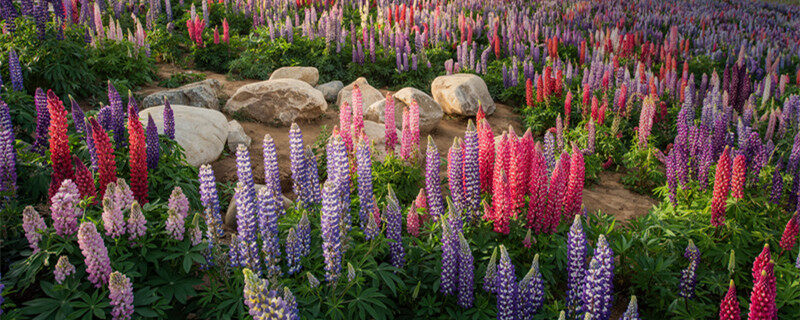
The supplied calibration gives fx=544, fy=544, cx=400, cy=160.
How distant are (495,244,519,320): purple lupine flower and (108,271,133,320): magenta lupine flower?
2299mm

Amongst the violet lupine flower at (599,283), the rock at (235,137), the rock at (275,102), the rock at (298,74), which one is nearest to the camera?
the violet lupine flower at (599,283)

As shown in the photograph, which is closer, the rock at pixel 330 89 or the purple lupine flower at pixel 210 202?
the purple lupine flower at pixel 210 202

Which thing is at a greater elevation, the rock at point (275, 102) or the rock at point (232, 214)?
the rock at point (275, 102)

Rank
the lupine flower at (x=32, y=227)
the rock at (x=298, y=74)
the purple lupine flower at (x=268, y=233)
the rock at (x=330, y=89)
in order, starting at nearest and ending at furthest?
the lupine flower at (x=32, y=227), the purple lupine flower at (x=268, y=233), the rock at (x=330, y=89), the rock at (x=298, y=74)

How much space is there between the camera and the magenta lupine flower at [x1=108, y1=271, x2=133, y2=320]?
3.01m

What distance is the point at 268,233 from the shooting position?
12.3 ft

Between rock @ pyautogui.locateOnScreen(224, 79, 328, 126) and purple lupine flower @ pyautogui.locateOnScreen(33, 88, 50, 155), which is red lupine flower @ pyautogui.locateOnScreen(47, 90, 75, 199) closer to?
purple lupine flower @ pyautogui.locateOnScreen(33, 88, 50, 155)

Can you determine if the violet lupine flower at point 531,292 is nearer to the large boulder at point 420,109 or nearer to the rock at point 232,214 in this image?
the rock at point 232,214

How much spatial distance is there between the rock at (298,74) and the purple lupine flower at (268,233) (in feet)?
25.9

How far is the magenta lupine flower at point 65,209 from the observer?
3410 millimetres

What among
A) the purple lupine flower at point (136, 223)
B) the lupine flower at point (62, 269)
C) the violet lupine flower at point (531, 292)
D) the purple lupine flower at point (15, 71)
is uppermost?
the purple lupine flower at point (15, 71)

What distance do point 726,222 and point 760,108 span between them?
5879 mm

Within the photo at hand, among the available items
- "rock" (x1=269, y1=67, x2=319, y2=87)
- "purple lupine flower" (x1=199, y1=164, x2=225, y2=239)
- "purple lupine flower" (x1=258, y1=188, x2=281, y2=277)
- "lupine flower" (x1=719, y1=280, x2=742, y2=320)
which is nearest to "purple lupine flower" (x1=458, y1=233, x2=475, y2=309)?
"purple lupine flower" (x1=258, y1=188, x2=281, y2=277)

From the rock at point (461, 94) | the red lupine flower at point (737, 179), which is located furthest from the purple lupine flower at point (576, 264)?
the rock at point (461, 94)
